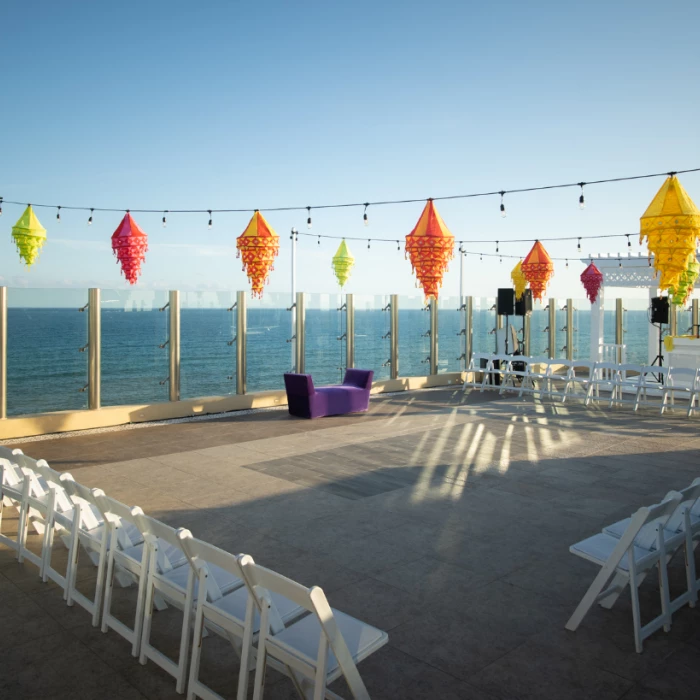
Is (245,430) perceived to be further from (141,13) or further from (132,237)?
(141,13)

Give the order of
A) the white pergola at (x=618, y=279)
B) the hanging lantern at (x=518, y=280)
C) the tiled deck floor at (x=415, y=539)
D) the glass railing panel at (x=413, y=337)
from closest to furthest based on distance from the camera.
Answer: the tiled deck floor at (x=415, y=539)
the glass railing panel at (x=413, y=337)
the hanging lantern at (x=518, y=280)
the white pergola at (x=618, y=279)

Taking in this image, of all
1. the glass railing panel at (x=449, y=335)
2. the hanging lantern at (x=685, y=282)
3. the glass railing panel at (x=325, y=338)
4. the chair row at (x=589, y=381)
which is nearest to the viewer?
the hanging lantern at (x=685, y=282)

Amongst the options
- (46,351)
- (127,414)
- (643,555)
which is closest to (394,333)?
(127,414)

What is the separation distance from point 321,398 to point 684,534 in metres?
7.20

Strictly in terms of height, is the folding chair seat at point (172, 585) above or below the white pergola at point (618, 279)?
below

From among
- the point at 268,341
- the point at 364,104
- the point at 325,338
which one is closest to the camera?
the point at 268,341

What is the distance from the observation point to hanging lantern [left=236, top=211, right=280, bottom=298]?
854 cm

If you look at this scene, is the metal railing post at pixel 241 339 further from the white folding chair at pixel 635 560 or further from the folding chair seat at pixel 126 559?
the white folding chair at pixel 635 560

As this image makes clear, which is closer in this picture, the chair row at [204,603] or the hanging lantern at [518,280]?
the chair row at [204,603]

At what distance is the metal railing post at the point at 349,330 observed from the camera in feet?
42.1

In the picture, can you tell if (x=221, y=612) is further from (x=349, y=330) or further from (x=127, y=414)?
(x=349, y=330)

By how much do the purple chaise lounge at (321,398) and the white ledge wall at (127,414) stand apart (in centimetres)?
102

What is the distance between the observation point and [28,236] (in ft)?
27.5

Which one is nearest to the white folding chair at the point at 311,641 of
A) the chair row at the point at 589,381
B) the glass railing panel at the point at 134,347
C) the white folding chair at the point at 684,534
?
the white folding chair at the point at 684,534
